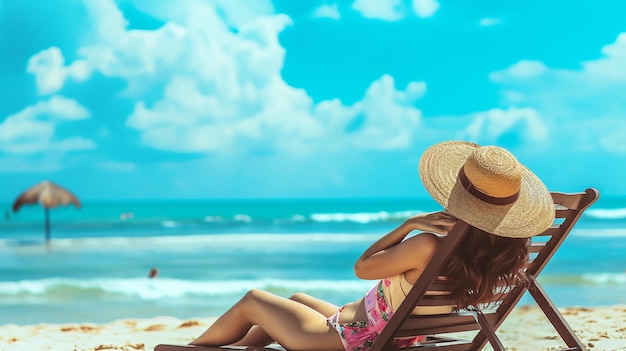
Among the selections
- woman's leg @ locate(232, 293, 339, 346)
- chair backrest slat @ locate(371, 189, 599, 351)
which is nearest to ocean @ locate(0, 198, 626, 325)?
woman's leg @ locate(232, 293, 339, 346)

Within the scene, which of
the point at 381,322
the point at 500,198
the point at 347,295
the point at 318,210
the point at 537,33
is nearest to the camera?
the point at 500,198

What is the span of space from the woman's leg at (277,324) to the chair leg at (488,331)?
1.83ft

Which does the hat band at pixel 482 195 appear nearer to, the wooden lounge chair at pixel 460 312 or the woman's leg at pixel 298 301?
the wooden lounge chair at pixel 460 312

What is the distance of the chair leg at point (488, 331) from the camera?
3.37 metres

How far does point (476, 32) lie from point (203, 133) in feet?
55.5

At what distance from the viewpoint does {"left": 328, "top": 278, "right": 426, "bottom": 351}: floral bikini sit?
3.38 metres

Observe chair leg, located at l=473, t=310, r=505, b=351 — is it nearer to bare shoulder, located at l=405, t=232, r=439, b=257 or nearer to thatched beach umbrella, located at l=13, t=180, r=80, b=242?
bare shoulder, located at l=405, t=232, r=439, b=257

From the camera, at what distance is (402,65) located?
169 feet

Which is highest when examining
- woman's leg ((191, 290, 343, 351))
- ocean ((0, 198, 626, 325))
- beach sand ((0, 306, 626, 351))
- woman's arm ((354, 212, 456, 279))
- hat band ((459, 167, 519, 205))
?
ocean ((0, 198, 626, 325))

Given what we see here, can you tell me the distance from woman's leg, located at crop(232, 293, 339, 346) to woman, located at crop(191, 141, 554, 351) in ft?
0.77

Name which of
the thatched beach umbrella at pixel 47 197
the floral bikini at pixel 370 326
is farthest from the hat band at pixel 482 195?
the thatched beach umbrella at pixel 47 197

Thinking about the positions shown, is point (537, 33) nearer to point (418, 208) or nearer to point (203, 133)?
point (418, 208)

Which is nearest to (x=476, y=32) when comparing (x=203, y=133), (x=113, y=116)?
(x=203, y=133)

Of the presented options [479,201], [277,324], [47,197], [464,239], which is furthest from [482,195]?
[47,197]
